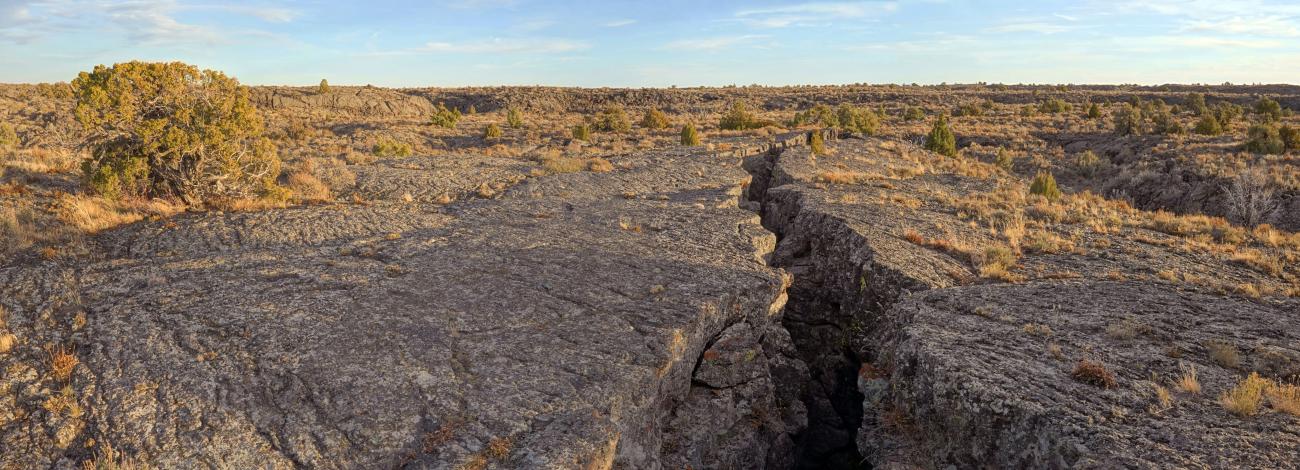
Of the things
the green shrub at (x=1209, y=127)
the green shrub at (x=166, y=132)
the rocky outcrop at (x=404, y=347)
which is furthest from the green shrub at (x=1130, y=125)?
the green shrub at (x=166, y=132)

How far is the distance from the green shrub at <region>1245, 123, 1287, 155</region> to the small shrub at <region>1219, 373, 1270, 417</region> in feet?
110

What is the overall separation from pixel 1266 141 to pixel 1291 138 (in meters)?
1.37

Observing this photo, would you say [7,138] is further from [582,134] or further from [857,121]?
[857,121]

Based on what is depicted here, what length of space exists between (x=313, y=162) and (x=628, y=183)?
1201 cm

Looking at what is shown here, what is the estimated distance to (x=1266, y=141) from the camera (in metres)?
30.9

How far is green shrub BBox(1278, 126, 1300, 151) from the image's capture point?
101 ft

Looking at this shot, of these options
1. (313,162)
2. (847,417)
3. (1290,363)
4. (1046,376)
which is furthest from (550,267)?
(313,162)

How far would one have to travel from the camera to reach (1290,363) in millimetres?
7855

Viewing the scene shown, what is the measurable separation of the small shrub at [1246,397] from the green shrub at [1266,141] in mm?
33438

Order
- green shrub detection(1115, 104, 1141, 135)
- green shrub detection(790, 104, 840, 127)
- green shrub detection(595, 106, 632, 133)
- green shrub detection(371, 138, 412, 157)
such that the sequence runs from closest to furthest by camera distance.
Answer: green shrub detection(371, 138, 412, 157)
green shrub detection(1115, 104, 1141, 135)
green shrub detection(595, 106, 632, 133)
green shrub detection(790, 104, 840, 127)

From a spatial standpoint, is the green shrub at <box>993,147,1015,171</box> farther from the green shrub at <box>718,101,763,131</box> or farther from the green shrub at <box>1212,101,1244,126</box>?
the green shrub at <box>1212,101,1244,126</box>

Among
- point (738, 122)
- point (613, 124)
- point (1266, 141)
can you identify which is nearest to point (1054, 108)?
point (1266, 141)

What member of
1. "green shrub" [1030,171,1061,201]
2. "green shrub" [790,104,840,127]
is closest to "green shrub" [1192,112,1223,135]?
"green shrub" [790,104,840,127]

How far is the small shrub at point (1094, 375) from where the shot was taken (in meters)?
7.47
